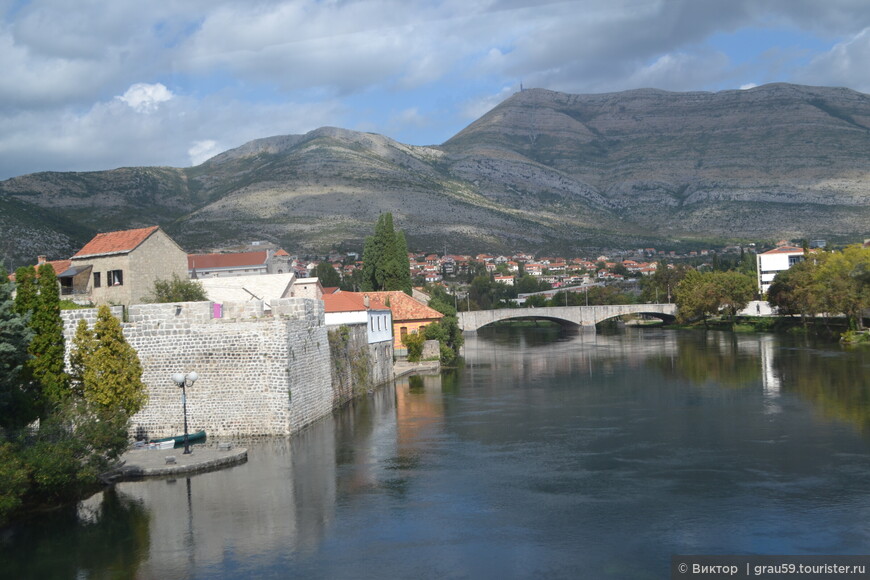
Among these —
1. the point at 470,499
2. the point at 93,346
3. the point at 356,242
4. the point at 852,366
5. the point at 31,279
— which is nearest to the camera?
the point at 470,499

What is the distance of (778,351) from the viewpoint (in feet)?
183

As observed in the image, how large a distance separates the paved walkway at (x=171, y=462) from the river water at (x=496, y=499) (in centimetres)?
40

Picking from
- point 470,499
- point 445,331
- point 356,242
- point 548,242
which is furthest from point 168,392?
point 548,242

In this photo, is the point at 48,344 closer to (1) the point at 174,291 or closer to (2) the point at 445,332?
(1) the point at 174,291

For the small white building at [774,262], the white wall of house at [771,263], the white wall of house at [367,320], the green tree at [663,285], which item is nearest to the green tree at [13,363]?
the white wall of house at [367,320]

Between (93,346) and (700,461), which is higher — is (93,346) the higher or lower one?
the higher one

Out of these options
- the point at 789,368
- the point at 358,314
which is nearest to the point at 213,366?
the point at 358,314

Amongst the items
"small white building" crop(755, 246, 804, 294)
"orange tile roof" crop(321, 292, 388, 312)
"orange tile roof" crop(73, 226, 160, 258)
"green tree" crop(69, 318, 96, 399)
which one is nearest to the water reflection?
"green tree" crop(69, 318, 96, 399)

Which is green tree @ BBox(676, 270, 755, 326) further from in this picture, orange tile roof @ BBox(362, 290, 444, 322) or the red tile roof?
the red tile roof

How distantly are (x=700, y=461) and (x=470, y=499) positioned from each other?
7336 millimetres

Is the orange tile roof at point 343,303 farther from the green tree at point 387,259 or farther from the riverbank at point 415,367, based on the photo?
the green tree at point 387,259

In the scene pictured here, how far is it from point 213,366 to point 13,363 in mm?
6005

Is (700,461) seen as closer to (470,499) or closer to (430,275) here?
(470,499)

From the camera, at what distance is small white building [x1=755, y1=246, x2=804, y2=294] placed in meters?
107
